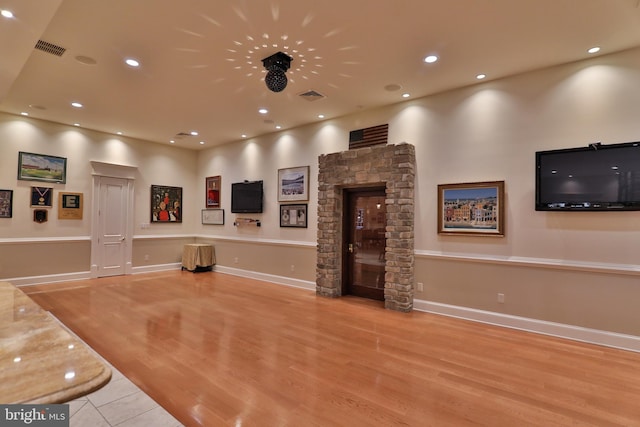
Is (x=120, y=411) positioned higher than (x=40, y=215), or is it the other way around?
(x=40, y=215)

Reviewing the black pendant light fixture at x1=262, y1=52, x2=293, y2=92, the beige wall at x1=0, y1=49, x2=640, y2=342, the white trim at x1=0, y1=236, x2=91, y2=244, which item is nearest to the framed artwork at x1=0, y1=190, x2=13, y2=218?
the beige wall at x1=0, y1=49, x2=640, y2=342

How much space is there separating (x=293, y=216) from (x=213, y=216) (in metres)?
3.07

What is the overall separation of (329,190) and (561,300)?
385cm

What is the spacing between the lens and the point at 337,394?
8.77 ft

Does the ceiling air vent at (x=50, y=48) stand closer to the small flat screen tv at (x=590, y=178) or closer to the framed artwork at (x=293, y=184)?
the framed artwork at (x=293, y=184)

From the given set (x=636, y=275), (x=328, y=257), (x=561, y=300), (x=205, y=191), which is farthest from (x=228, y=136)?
(x=636, y=275)

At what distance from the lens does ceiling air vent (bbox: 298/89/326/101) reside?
4994 millimetres

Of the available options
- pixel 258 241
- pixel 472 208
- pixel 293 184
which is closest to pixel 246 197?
pixel 258 241

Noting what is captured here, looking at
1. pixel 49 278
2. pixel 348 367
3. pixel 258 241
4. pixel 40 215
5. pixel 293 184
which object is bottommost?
pixel 348 367

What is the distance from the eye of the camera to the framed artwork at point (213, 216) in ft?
28.2

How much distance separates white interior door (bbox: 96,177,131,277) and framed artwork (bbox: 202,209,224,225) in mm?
1889

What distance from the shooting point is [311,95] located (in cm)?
510

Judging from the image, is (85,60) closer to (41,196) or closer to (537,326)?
(41,196)

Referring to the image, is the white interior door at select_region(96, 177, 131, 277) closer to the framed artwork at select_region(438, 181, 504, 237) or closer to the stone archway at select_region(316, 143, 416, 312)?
the stone archway at select_region(316, 143, 416, 312)
